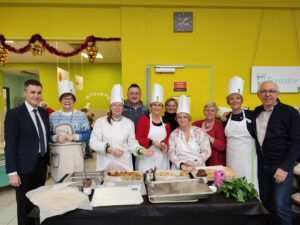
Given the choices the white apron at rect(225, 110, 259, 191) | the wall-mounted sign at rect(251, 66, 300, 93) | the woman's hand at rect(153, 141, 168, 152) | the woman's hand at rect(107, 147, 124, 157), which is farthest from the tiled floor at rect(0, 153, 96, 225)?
the wall-mounted sign at rect(251, 66, 300, 93)

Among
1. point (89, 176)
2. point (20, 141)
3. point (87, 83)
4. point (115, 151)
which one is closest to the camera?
point (89, 176)

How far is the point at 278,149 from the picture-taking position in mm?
2023

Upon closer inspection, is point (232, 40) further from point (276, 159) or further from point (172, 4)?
point (276, 159)

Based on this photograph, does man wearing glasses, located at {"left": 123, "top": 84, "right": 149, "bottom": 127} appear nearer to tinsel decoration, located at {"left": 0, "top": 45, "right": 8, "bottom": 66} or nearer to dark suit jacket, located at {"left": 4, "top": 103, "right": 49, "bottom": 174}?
dark suit jacket, located at {"left": 4, "top": 103, "right": 49, "bottom": 174}

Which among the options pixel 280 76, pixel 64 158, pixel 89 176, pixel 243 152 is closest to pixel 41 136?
pixel 64 158

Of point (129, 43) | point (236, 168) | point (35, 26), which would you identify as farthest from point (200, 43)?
point (35, 26)

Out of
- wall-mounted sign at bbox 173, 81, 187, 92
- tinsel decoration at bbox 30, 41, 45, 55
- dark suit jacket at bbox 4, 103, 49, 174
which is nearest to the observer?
dark suit jacket at bbox 4, 103, 49, 174

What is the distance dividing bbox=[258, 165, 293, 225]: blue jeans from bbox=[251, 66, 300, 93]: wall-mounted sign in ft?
5.32

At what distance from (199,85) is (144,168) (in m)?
1.51

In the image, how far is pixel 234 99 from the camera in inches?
90.7

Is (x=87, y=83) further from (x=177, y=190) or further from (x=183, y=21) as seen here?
(x=177, y=190)

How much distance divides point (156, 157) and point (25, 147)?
116 cm

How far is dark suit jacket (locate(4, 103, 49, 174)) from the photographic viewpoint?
75.8 inches

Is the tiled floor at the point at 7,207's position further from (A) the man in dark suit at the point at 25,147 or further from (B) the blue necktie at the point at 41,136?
(B) the blue necktie at the point at 41,136
